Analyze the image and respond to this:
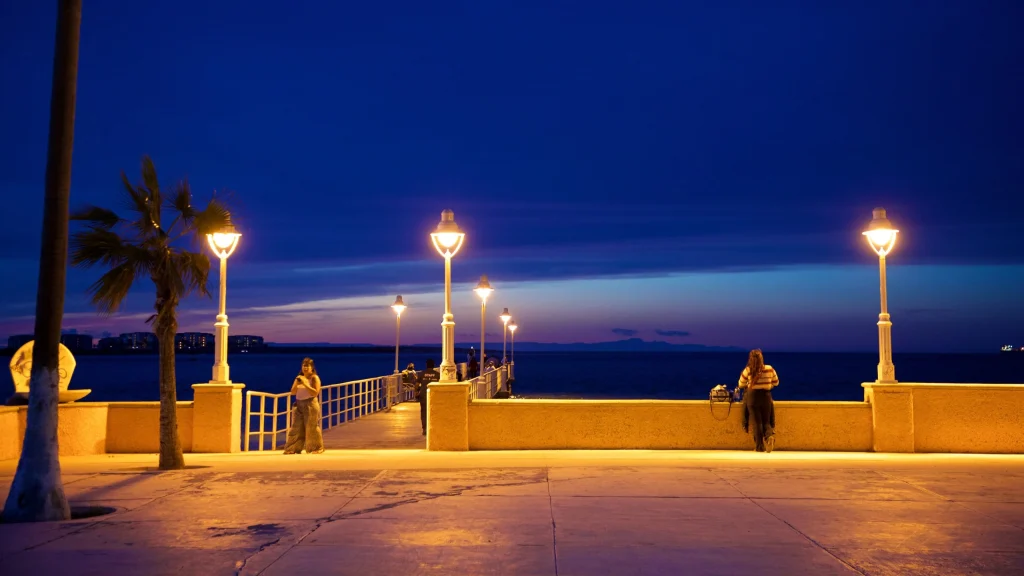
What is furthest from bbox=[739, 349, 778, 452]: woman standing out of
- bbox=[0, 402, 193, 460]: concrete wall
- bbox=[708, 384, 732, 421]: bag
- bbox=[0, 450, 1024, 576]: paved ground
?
bbox=[0, 402, 193, 460]: concrete wall

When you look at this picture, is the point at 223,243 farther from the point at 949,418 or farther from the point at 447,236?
the point at 949,418

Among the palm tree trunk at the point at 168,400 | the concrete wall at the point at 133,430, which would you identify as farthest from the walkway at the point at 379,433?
the palm tree trunk at the point at 168,400

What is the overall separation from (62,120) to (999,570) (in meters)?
9.02

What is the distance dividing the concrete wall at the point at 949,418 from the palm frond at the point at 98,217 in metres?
11.4

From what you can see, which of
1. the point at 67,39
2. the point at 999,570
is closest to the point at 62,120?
the point at 67,39

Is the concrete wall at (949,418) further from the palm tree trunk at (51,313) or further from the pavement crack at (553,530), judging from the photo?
the palm tree trunk at (51,313)

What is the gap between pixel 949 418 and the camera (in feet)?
47.1

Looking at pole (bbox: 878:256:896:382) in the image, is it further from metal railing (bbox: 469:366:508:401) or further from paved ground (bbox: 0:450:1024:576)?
metal railing (bbox: 469:366:508:401)

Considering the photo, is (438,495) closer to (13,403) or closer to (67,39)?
(67,39)

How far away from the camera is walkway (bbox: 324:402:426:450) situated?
19.2 meters

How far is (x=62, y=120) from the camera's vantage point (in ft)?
29.2

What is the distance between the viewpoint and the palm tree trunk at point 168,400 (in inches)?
488

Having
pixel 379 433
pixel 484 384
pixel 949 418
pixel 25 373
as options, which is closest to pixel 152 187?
pixel 25 373

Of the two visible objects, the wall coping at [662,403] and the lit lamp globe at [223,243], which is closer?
the wall coping at [662,403]
